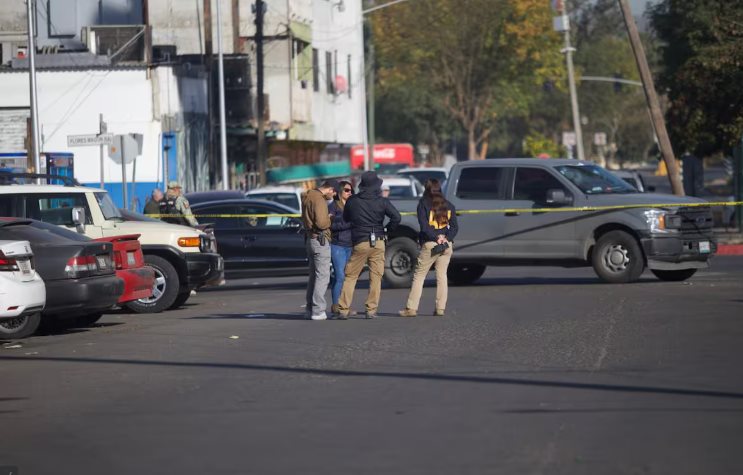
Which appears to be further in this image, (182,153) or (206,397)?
(182,153)

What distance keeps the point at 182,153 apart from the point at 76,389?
34.8 meters

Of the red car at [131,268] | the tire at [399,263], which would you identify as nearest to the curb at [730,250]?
the tire at [399,263]

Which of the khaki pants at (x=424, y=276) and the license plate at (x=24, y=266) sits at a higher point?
the license plate at (x=24, y=266)

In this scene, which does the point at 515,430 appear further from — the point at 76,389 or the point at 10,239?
the point at 10,239

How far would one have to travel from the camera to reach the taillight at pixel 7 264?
49.1 feet

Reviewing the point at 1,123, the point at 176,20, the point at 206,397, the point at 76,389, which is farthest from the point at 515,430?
the point at 176,20

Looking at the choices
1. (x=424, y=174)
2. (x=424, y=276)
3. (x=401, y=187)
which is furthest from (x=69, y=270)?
(x=424, y=174)

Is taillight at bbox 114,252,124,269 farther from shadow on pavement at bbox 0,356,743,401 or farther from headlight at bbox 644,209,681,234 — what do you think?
headlight at bbox 644,209,681,234

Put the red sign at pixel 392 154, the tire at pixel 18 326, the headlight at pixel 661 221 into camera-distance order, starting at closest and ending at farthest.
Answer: the tire at pixel 18 326 < the headlight at pixel 661 221 < the red sign at pixel 392 154

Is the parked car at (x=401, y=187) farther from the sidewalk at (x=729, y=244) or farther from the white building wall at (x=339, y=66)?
the white building wall at (x=339, y=66)

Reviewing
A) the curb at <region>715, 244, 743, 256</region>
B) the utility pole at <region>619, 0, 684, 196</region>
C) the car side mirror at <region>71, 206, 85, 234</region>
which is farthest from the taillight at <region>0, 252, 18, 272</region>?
the utility pole at <region>619, 0, 684, 196</region>

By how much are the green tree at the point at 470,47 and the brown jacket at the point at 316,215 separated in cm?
5455

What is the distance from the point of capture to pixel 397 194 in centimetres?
3784

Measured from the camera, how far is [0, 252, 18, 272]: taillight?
14969mm
